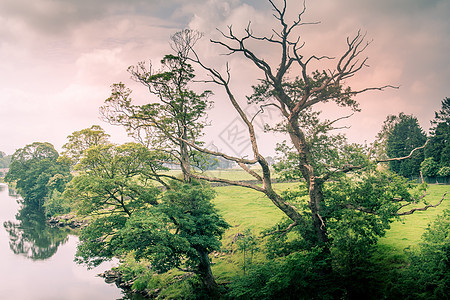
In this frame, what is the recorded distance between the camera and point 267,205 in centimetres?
3070

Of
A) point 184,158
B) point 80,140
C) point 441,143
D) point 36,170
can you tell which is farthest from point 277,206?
point 36,170

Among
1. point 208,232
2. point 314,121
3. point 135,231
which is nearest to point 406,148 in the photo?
point 314,121

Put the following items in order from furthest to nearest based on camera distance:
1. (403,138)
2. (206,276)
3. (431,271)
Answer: (403,138), (206,276), (431,271)

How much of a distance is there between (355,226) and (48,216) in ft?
159

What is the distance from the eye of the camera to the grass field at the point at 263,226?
15242 millimetres

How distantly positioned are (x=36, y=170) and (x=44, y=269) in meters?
34.9

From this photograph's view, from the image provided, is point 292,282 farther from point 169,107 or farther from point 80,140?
point 80,140

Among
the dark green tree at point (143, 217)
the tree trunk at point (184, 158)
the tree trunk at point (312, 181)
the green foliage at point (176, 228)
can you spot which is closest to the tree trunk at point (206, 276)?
the dark green tree at point (143, 217)

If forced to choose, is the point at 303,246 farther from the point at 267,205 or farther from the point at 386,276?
the point at 267,205

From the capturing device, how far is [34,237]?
3431 centimetres

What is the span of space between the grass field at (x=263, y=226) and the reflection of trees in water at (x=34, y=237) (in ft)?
A: 62.0

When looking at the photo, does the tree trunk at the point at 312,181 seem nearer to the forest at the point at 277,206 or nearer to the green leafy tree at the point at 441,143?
the forest at the point at 277,206

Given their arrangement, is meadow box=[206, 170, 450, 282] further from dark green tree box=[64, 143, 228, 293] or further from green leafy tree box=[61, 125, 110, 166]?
green leafy tree box=[61, 125, 110, 166]

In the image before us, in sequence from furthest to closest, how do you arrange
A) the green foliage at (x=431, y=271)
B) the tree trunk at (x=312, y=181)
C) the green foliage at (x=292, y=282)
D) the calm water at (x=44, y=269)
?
the calm water at (x=44, y=269) → the tree trunk at (x=312, y=181) → the green foliage at (x=292, y=282) → the green foliage at (x=431, y=271)
